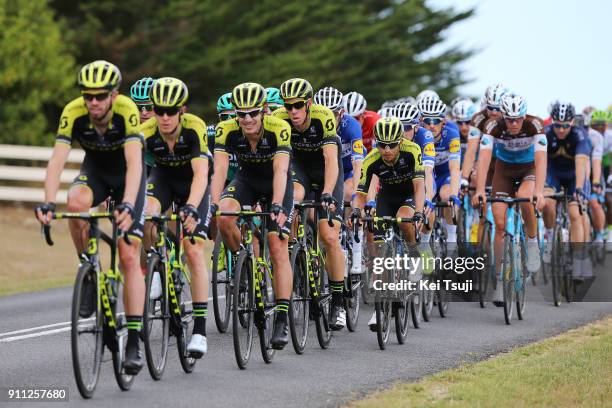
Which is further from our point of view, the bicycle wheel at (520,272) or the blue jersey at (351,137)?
the bicycle wheel at (520,272)

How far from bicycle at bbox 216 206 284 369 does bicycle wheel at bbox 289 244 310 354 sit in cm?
57

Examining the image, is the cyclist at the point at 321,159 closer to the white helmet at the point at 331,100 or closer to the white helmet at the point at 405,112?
the white helmet at the point at 331,100

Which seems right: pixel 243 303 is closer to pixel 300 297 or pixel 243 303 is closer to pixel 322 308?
pixel 300 297

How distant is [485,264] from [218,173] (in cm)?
503

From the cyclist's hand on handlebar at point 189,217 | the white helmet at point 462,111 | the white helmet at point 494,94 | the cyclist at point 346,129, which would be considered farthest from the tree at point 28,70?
the cyclist's hand on handlebar at point 189,217

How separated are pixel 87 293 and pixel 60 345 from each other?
10.1 feet

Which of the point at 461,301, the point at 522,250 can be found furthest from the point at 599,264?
the point at 522,250

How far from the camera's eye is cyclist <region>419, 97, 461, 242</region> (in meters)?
14.8

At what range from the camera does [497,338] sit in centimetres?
1259

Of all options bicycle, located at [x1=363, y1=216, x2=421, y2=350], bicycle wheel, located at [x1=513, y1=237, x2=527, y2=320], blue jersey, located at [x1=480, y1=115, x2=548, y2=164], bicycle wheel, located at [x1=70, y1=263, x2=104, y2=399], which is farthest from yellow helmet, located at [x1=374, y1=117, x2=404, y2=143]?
bicycle wheel, located at [x1=70, y1=263, x2=104, y2=399]

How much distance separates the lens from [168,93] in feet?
30.7

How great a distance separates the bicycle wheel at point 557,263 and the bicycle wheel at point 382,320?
170 inches

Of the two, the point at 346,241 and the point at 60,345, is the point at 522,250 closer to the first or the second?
the point at 346,241

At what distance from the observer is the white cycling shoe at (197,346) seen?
9.50 m
